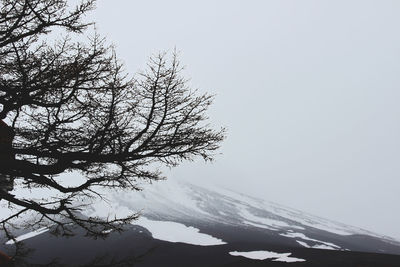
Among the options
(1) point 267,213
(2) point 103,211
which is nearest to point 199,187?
(1) point 267,213

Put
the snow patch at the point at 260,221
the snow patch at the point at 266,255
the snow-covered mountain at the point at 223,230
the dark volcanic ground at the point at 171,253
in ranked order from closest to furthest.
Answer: the dark volcanic ground at the point at 171,253, the snow patch at the point at 266,255, the snow-covered mountain at the point at 223,230, the snow patch at the point at 260,221

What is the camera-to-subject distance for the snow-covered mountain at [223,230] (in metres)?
65.3

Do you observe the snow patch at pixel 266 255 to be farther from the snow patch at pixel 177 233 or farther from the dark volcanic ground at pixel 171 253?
the snow patch at pixel 177 233

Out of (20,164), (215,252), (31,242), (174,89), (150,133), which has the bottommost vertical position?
(31,242)

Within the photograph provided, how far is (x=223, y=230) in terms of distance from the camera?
95.7 metres

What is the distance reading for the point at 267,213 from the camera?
139250mm

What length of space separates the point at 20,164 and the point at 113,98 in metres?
2.44

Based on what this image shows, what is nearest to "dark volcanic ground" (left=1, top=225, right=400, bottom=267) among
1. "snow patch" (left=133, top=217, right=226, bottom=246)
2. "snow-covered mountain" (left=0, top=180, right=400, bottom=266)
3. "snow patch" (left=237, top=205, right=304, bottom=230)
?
"snow-covered mountain" (left=0, top=180, right=400, bottom=266)

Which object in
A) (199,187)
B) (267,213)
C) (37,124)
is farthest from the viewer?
(199,187)

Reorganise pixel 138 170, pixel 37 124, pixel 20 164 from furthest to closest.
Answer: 1. pixel 138 170
2. pixel 37 124
3. pixel 20 164

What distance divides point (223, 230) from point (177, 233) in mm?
13461

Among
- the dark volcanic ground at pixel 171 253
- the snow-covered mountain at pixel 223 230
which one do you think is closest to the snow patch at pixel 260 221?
the snow-covered mountain at pixel 223 230

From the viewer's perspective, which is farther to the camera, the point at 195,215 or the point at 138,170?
the point at 195,215

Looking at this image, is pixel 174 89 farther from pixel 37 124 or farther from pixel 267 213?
pixel 267 213
